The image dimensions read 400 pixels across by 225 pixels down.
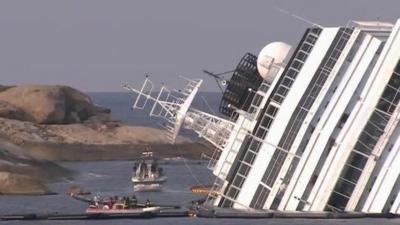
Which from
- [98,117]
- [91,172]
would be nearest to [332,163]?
[91,172]

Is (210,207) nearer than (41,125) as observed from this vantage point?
Yes

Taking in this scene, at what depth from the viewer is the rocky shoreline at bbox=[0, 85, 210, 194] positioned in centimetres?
12781

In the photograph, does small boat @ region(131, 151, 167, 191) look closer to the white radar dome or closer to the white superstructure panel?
the white radar dome

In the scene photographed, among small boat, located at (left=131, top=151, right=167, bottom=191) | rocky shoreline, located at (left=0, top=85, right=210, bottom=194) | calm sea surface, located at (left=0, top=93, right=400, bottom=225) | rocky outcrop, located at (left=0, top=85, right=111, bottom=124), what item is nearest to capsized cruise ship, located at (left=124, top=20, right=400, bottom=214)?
calm sea surface, located at (left=0, top=93, right=400, bottom=225)

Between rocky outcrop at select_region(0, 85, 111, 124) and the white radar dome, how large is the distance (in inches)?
2926

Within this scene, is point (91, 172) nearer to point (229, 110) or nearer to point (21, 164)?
point (21, 164)

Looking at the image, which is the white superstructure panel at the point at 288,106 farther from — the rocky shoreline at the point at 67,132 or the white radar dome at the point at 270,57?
the rocky shoreline at the point at 67,132

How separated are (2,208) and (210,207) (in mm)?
17954

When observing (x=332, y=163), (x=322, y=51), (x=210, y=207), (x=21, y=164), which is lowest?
(x=21, y=164)

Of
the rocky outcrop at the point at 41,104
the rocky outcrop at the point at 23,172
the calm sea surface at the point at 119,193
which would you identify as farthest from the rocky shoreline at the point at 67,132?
the rocky outcrop at the point at 23,172

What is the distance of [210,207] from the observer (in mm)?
60125

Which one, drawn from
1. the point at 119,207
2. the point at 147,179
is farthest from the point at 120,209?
the point at 147,179

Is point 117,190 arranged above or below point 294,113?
below

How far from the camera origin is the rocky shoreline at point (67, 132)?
419 ft
